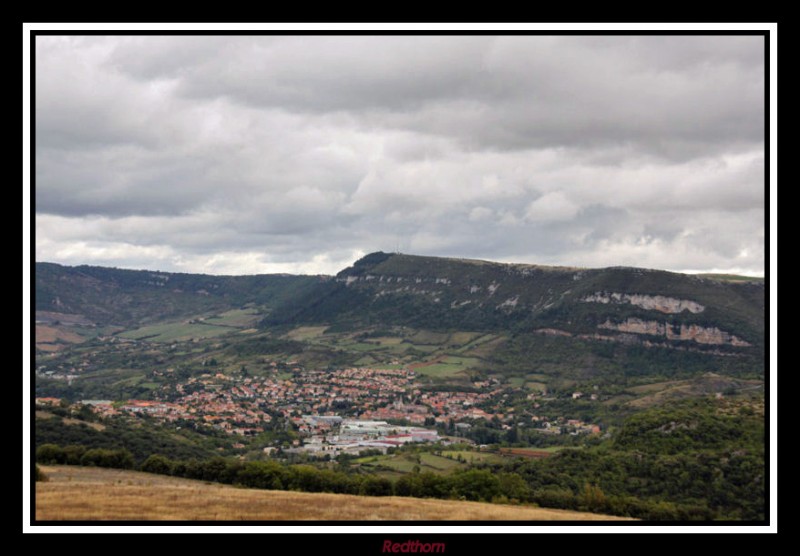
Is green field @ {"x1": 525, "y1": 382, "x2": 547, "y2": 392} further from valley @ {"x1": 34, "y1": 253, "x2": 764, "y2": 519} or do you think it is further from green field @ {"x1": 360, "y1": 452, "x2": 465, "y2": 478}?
green field @ {"x1": 360, "y1": 452, "x2": 465, "y2": 478}

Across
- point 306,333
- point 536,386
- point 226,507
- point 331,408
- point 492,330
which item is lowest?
point 331,408

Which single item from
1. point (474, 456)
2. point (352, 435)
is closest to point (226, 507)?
point (474, 456)

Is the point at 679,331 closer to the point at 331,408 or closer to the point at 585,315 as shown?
the point at 585,315

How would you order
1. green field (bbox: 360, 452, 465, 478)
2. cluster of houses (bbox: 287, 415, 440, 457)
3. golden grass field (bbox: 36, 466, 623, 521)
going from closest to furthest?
golden grass field (bbox: 36, 466, 623, 521) < green field (bbox: 360, 452, 465, 478) < cluster of houses (bbox: 287, 415, 440, 457)

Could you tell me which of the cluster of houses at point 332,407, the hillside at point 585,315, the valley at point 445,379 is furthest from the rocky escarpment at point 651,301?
the cluster of houses at point 332,407

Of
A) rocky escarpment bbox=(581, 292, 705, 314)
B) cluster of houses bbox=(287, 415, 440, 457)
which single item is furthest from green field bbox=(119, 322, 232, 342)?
cluster of houses bbox=(287, 415, 440, 457)

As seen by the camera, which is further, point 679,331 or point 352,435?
point 679,331

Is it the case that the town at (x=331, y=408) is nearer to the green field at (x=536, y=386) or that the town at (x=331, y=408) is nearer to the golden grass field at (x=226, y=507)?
the green field at (x=536, y=386)
